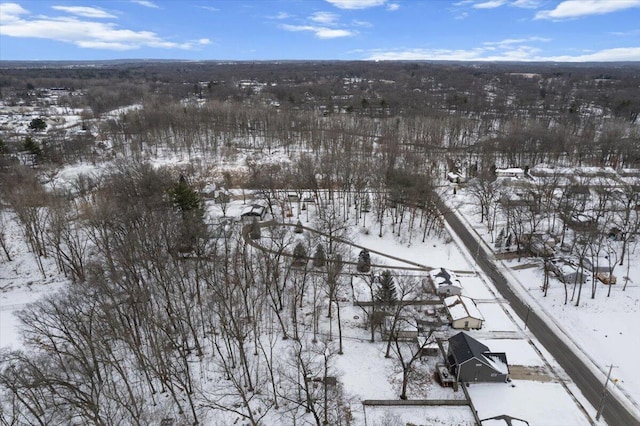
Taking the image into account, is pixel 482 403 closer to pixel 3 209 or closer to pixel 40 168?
pixel 3 209

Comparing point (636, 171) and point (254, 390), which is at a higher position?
point (636, 171)

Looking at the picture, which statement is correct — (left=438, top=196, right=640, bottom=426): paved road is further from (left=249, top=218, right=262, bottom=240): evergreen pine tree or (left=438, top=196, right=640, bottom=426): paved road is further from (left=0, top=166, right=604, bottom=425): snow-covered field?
(left=249, top=218, right=262, bottom=240): evergreen pine tree

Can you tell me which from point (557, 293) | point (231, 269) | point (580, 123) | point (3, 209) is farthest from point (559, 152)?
point (3, 209)

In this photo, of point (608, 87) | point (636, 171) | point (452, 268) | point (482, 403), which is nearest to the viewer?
point (482, 403)

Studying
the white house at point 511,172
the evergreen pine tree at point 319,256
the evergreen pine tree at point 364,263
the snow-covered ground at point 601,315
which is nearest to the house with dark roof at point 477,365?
the snow-covered ground at point 601,315

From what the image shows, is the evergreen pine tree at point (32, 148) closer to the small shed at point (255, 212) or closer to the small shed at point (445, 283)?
the small shed at point (255, 212)

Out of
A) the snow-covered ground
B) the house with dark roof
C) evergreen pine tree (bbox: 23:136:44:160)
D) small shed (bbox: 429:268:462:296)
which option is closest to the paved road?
the snow-covered ground

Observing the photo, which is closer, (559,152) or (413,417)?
(413,417)

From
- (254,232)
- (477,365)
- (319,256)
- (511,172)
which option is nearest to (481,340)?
(477,365)
